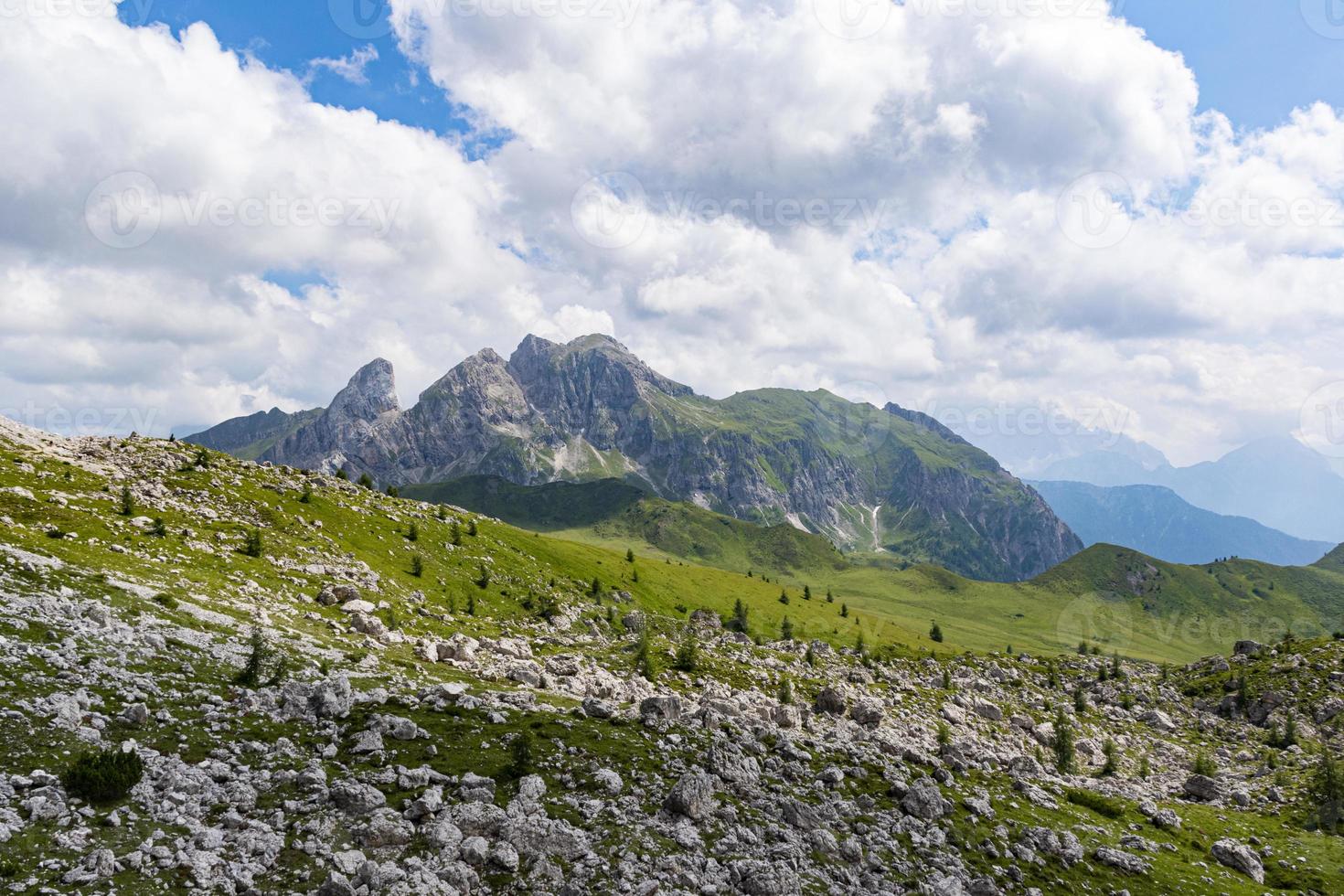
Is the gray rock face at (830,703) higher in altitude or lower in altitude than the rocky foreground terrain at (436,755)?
lower

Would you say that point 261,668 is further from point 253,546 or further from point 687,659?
point 687,659

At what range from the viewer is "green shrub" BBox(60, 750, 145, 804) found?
19.8 m

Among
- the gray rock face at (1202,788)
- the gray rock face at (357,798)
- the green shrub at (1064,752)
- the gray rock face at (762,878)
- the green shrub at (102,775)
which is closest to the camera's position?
the green shrub at (102,775)

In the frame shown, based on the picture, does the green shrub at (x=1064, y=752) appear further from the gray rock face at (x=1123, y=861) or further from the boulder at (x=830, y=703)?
the gray rock face at (x=1123, y=861)

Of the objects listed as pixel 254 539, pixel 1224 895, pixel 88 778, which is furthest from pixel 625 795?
pixel 254 539

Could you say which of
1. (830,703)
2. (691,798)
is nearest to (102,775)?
(691,798)

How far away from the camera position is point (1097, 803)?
142 ft

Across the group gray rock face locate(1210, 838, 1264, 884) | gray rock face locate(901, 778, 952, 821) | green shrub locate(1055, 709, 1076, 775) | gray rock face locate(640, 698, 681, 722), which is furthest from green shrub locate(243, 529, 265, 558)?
green shrub locate(1055, 709, 1076, 775)

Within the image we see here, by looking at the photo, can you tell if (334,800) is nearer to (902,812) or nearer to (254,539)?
(902,812)

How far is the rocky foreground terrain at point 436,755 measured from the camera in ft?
69.1

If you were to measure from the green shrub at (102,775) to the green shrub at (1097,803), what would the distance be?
50422mm

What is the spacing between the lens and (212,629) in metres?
37.2

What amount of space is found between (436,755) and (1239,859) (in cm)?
4940

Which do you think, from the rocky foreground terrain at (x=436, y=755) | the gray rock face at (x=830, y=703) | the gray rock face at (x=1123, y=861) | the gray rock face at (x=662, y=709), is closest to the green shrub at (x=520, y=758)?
the rocky foreground terrain at (x=436, y=755)
